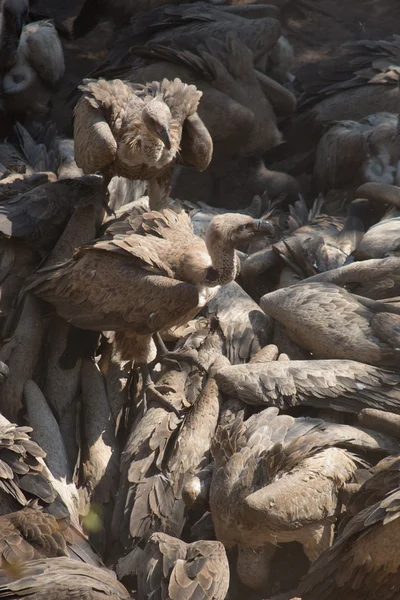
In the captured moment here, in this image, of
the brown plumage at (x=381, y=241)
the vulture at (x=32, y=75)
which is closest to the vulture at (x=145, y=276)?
the brown plumage at (x=381, y=241)

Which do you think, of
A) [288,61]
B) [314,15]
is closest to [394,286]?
[288,61]

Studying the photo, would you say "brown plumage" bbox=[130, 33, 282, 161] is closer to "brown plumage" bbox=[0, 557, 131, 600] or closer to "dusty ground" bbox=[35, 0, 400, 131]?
"dusty ground" bbox=[35, 0, 400, 131]

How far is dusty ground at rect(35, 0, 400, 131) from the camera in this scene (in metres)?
10.3

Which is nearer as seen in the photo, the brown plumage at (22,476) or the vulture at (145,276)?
the brown plumage at (22,476)

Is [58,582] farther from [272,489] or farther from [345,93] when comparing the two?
[345,93]

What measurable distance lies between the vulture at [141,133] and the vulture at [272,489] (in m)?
1.85

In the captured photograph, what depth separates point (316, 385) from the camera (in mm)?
5645

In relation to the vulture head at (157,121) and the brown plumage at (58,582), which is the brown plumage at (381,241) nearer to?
the vulture head at (157,121)

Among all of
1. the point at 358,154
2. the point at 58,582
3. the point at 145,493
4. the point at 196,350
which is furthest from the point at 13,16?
A: the point at 58,582

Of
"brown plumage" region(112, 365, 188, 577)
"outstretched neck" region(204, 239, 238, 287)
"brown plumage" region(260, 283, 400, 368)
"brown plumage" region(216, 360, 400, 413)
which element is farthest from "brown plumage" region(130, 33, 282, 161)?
"brown plumage" region(112, 365, 188, 577)

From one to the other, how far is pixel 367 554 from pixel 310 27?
7.88 metres

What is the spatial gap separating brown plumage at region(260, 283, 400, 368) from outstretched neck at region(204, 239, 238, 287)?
527 mm

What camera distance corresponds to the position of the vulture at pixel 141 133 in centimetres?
621

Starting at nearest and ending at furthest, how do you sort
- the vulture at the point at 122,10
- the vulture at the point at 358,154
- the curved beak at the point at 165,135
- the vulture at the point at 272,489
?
1. the vulture at the point at 272,489
2. the curved beak at the point at 165,135
3. the vulture at the point at 358,154
4. the vulture at the point at 122,10
